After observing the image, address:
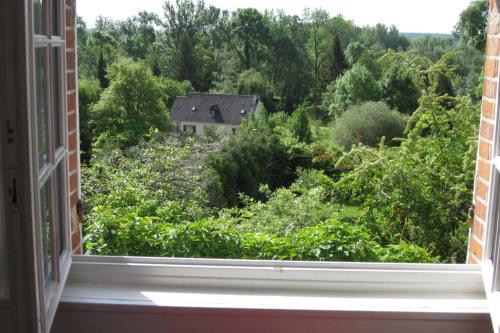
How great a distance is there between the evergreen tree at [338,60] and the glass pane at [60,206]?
19.1ft

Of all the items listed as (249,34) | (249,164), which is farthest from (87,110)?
(249,34)

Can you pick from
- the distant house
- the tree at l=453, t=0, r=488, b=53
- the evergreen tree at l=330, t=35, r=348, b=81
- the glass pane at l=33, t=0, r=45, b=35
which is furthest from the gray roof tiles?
the glass pane at l=33, t=0, r=45, b=35

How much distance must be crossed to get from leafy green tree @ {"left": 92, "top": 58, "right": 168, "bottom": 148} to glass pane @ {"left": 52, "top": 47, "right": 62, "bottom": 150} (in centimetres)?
668

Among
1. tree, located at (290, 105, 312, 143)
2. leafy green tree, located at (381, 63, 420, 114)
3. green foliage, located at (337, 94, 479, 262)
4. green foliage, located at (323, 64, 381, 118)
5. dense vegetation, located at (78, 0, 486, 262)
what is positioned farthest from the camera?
tree, located at (290, 105, 312, 143)

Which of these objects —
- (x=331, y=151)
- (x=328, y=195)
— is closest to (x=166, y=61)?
(x=331, y=151)

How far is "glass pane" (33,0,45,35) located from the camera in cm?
119

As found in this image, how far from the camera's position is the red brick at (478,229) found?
1.70 metres

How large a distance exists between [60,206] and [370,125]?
199 inches

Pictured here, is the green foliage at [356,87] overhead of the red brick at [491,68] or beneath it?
beneath

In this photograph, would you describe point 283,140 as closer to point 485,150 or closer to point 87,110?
point 87,110

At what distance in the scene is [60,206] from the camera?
4.95 ft

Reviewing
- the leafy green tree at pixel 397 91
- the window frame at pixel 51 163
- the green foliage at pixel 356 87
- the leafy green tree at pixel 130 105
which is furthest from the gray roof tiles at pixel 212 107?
the window frame at pixel 51 163

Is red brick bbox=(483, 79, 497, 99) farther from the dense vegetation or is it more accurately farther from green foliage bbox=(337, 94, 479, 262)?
green foliage bbox=(337, 94, 479, 262)

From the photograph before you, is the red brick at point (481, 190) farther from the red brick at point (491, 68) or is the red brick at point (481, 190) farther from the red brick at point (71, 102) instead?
the red brick at point (71, 102)
